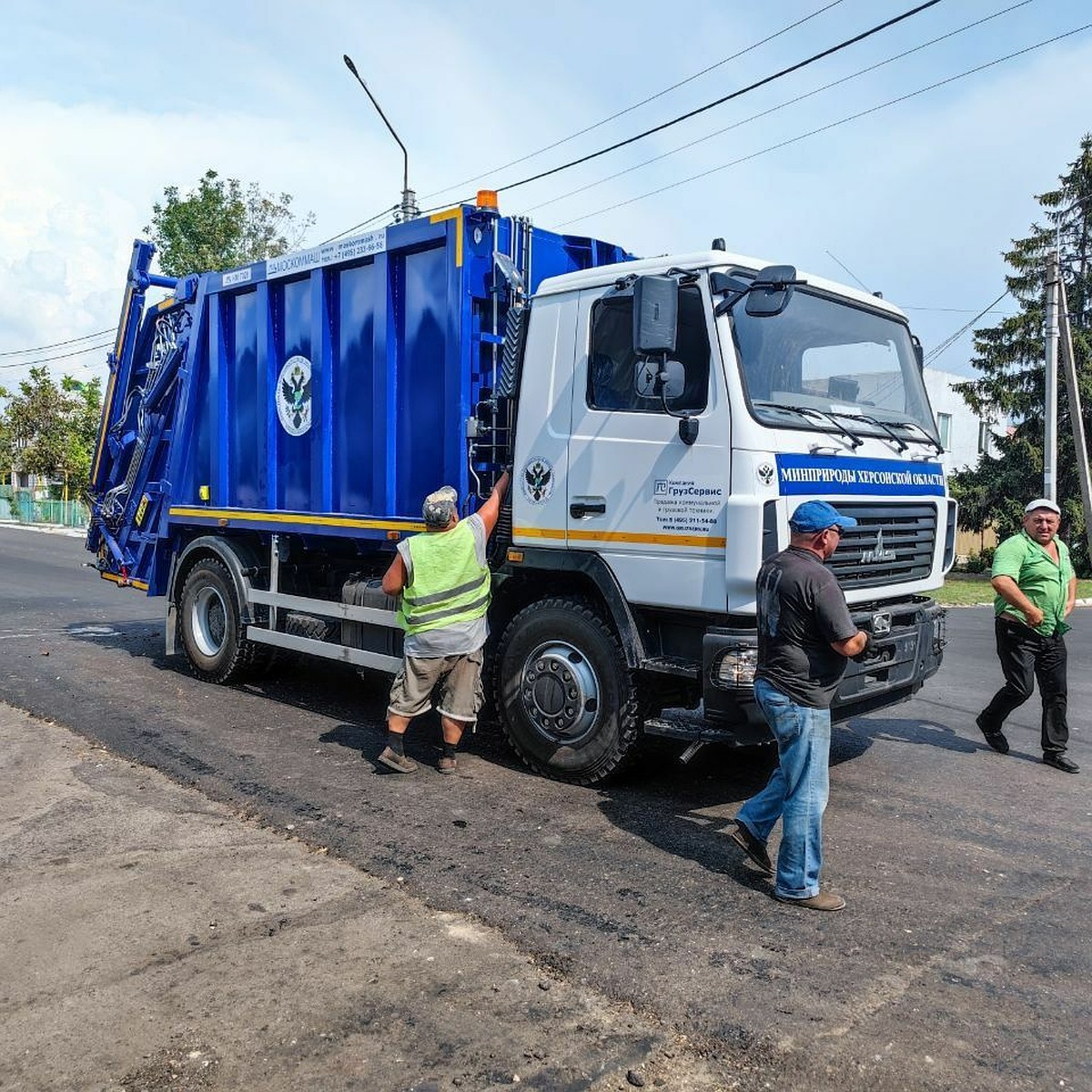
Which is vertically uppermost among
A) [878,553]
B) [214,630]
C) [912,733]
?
[878,553]

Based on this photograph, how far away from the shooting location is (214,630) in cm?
839

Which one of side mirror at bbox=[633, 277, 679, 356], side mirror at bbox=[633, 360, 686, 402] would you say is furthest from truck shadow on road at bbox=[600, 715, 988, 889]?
side mirror at bbox=[633, 277, 679, 356]

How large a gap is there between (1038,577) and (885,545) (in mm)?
1608

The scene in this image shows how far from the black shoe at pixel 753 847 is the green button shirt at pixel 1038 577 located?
9.45 feet

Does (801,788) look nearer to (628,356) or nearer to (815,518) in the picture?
(815,518)

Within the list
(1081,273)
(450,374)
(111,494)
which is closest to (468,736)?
(450,374)

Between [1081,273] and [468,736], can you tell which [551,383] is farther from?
[1081,273]

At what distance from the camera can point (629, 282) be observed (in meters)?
5.24

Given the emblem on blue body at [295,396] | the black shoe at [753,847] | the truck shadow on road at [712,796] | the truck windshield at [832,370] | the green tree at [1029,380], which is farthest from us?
the green tree at [1029,380]

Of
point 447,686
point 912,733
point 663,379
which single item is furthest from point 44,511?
point 663,379

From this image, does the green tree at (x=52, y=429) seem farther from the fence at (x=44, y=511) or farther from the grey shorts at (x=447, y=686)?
the grey shorts at (x=447, y=686)

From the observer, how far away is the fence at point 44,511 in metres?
43.1

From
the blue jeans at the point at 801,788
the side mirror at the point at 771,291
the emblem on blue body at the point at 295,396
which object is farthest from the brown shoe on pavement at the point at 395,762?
the side mirror at the point at 771,291

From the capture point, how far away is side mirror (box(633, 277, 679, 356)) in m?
4.75
